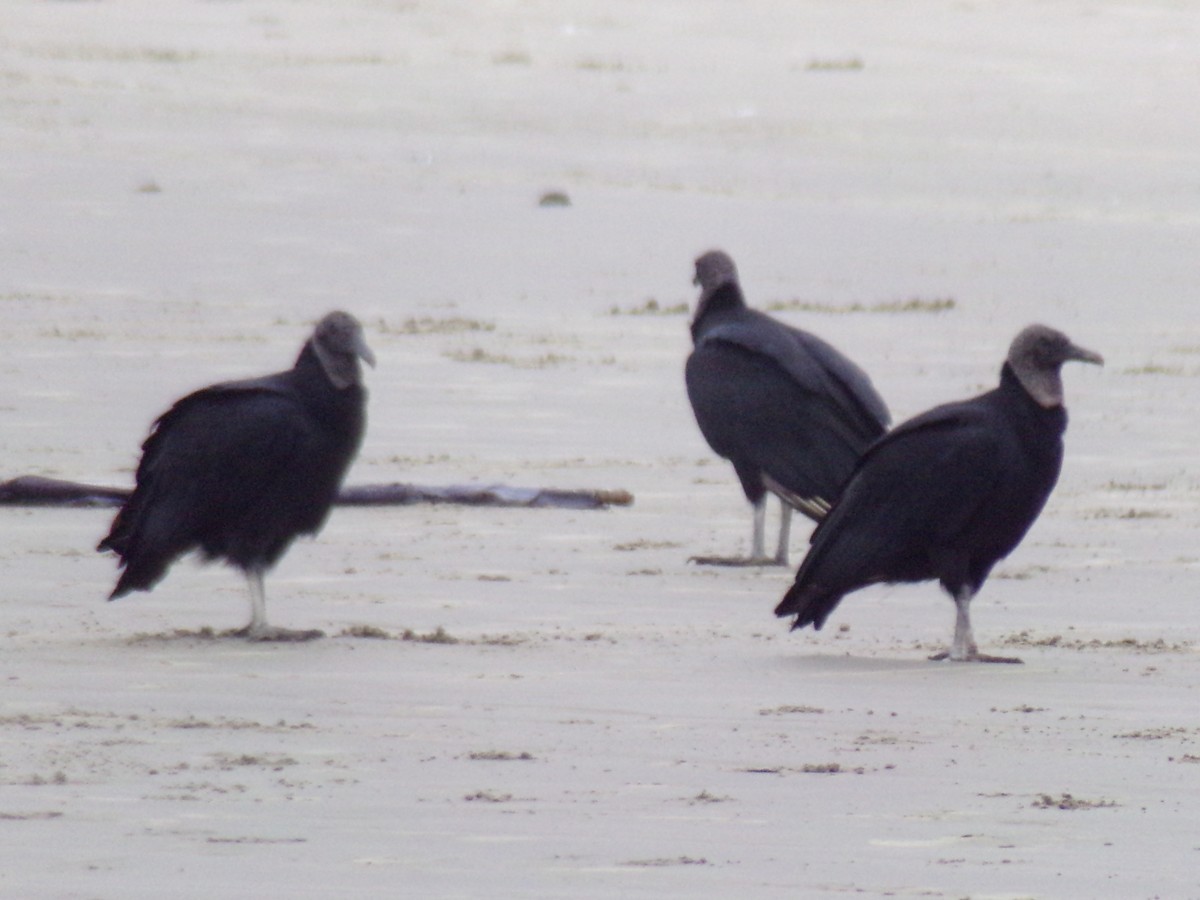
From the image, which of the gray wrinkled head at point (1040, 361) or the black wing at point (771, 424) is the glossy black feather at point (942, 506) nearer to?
the gray wrinkled head at point (1040, 361)

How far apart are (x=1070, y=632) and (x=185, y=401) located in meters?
2.25

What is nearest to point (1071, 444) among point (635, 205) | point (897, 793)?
point (897, 793)

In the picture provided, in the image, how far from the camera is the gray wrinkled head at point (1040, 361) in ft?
21.4

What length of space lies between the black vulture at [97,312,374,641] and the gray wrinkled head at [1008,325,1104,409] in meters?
1.57

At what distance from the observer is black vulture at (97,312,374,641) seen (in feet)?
21.2

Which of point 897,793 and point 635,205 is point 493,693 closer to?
A: point 897,793

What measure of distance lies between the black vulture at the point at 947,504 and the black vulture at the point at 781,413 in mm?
1221

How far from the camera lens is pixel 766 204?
1969cm

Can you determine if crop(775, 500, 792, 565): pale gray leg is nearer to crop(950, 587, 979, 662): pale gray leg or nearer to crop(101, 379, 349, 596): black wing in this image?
crop(950, 587, 979, 662): pale gray leg

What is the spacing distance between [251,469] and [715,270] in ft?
8.65

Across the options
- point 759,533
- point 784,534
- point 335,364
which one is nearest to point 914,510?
point 335,364

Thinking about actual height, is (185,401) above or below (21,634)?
above

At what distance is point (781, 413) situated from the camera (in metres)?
7.98

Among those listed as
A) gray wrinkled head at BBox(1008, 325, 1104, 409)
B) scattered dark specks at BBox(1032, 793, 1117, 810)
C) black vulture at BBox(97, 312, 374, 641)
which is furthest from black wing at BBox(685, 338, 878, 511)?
scattered dark specks at BBox(1032, 793, 1117, 810)
